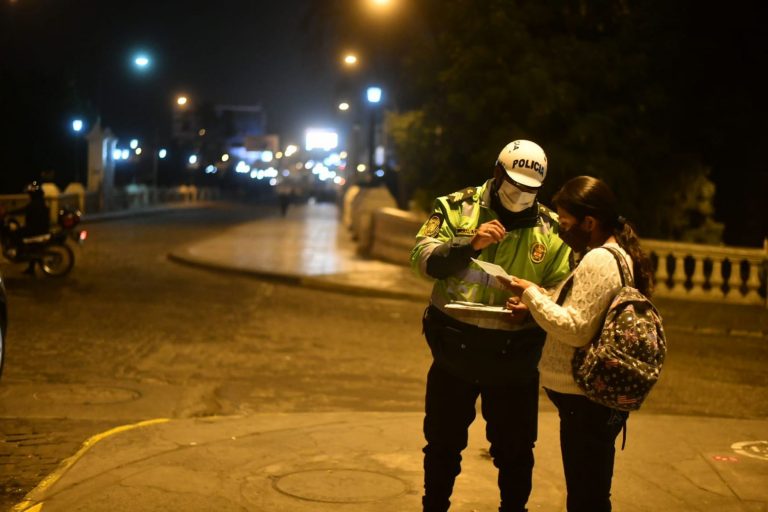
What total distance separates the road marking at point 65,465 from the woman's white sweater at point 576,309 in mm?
2897

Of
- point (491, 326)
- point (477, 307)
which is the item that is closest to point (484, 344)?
point (491, 326)

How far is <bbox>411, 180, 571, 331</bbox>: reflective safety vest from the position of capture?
477 cm

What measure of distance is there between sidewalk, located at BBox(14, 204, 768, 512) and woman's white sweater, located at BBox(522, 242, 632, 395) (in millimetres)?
1659

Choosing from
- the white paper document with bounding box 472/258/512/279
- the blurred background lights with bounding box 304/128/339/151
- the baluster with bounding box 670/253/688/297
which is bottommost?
the baluster with bounding box 670/253/688/297

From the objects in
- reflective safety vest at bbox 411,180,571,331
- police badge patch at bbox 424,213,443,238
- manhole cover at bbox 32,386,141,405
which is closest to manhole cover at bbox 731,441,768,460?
reflective safety vest at bbox 411,180,571,331

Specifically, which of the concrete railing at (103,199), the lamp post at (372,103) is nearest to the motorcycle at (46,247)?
the concrete railing at (103,199)

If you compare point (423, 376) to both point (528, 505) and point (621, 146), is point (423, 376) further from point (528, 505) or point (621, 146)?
point (621, 146)

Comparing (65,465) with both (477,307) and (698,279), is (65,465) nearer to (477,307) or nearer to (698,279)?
(477,307)

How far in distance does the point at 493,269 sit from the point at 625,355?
712 millimetres

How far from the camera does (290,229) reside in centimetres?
3734

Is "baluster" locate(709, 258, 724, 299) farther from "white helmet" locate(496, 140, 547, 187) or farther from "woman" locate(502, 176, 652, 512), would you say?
"woman" locate(502, 176, 652, 512)

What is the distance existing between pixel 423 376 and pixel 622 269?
6088mm

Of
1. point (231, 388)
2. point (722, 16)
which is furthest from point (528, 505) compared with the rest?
point (722, 16)

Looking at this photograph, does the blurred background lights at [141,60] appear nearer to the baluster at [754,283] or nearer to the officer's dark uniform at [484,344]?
the baluster at [754,283]
